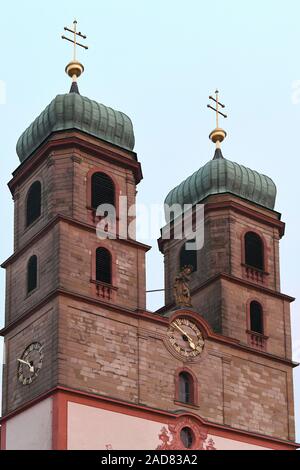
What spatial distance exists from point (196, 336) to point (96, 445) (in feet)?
22.9

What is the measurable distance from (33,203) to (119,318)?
5960 millimetres

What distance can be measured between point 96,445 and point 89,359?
9.90 ft

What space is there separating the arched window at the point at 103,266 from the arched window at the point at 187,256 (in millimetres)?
6807

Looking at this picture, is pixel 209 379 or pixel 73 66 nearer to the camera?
pixel 209 379

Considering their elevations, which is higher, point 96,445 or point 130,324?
point 130,324

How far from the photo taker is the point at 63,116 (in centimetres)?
5612

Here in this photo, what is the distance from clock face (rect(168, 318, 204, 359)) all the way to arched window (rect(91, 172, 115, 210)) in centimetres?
492

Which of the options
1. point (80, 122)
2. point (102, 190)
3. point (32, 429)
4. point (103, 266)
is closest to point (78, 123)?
point (80, 122)

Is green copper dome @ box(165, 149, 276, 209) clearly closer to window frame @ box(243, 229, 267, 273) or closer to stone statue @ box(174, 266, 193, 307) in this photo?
window frame @ box(243, 229, 267, 273)
